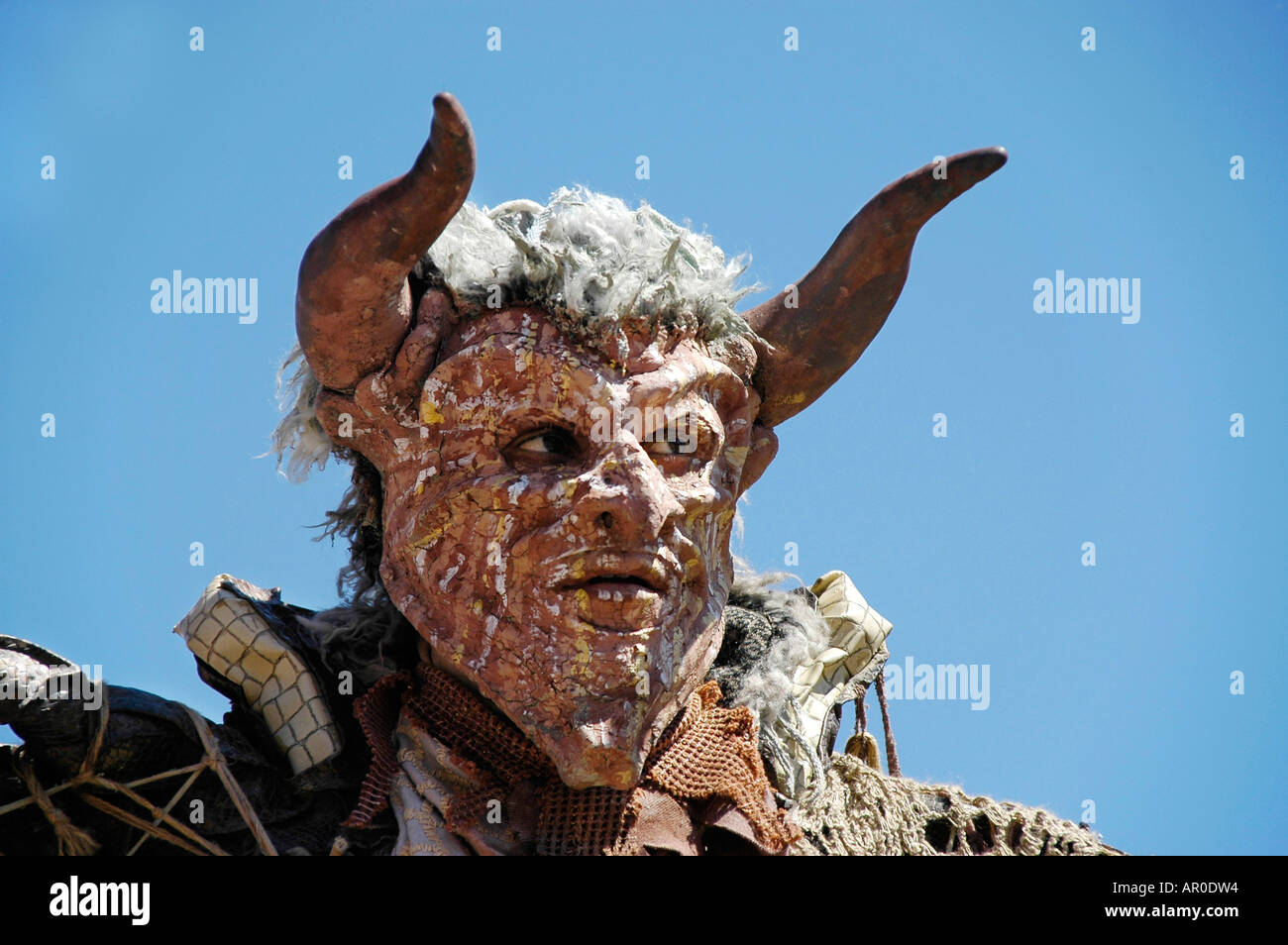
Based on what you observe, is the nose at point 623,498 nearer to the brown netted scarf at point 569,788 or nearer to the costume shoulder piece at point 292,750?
the brown netted scarf at point 569,788

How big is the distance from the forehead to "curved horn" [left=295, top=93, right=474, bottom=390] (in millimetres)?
252

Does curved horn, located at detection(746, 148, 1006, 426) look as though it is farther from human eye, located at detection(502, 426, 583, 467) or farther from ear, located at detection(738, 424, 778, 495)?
human eye, located at detection(502, 426, 583, 467)

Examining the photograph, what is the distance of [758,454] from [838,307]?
2.08 feet

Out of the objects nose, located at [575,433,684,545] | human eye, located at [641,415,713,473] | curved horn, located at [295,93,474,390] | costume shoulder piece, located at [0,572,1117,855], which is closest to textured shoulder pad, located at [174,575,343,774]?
costume shoulder piece, located at [0,572,1117,855]

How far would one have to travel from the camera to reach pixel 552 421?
24.0 ft

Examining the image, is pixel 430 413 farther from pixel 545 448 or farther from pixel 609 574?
pixel 609 574

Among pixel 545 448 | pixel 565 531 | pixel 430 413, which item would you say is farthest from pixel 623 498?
pixel 430 413

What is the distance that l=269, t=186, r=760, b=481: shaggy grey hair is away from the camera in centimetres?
750

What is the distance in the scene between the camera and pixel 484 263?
24.9 ft

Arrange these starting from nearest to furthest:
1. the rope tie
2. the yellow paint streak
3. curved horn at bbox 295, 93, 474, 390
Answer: curved horn at bbox 295, 93, 474, 390 < the rope tie < the yellow paint streak

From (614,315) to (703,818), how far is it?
6.01 feet
